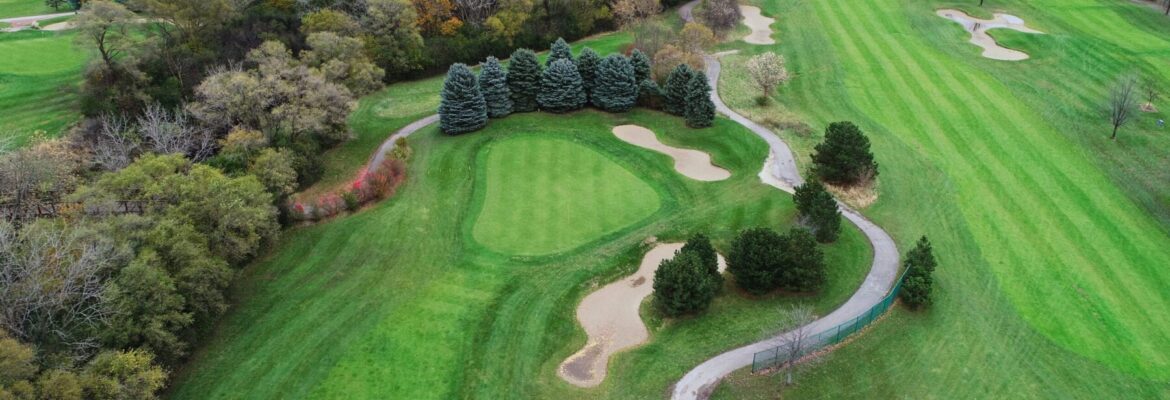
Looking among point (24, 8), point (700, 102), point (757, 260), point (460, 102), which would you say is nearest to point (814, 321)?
point (757, 260)

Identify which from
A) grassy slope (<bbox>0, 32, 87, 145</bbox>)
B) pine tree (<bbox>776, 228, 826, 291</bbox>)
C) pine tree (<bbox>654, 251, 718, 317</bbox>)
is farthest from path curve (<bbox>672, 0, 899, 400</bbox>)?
grassy slope (<bbox>0, 32, 87, 145</bbox>)

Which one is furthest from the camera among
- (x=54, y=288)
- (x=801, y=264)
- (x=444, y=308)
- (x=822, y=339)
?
(x=444, y=308)

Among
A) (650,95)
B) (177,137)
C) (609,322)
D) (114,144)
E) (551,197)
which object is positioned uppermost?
(114,144)

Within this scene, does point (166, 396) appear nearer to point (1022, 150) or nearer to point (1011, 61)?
point (1022, 150)

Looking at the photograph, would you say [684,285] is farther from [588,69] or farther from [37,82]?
[37,82]

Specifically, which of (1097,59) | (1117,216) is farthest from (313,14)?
(1097,59)

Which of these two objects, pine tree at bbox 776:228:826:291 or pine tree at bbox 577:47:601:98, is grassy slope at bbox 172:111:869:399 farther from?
pine tree at bbox 577:47:601:98
